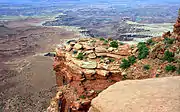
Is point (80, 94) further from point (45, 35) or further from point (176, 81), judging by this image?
point (45, 35)

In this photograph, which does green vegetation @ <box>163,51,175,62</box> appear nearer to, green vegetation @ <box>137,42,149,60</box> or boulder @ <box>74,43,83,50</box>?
green vegetation @ <box>137,42,149,60</box>

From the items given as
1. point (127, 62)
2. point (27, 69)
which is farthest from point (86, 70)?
point (27, 69)

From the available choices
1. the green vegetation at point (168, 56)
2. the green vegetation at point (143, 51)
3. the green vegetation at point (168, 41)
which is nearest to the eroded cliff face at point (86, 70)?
the green vegetation at point (143, 51)

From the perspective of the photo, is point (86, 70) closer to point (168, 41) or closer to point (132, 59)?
point (132, 59)

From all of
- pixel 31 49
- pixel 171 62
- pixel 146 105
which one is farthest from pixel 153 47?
pixel 31 49

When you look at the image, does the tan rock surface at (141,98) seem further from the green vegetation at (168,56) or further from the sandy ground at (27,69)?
the sandy ground at (27,69)

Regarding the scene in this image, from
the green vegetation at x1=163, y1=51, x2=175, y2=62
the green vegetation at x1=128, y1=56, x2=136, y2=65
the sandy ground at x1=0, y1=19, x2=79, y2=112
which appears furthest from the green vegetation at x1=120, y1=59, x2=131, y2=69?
the sandy ground at x1=0, y1=19, x2=79, y2=112
